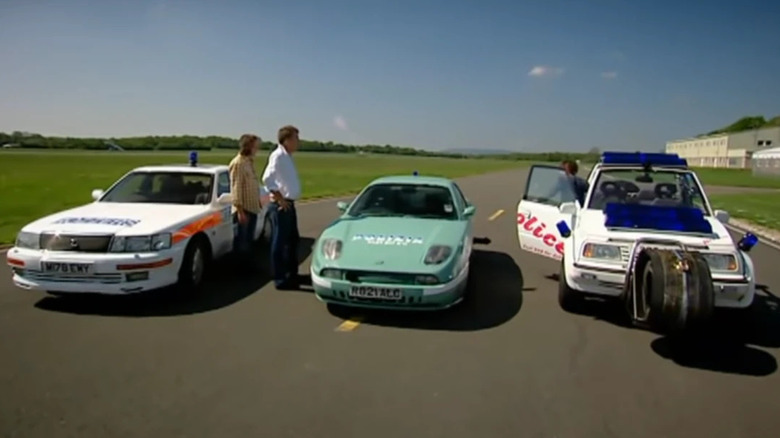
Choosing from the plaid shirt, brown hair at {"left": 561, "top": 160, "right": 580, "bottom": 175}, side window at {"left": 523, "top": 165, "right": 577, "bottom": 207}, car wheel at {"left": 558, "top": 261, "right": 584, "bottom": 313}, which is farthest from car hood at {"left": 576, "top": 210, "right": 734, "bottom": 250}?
the plaid shirt

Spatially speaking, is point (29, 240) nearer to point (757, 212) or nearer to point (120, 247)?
point (120, 247)

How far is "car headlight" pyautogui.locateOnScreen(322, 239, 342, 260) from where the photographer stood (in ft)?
17.6

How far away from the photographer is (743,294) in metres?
4.73

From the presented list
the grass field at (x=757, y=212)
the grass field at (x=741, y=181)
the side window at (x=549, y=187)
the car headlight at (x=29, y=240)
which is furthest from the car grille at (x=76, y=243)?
the grass field at (x=741, y=181)

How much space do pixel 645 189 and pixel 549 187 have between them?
1.28 meters

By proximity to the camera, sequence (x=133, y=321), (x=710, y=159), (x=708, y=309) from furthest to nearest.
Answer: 1. (x=710, y=159)
2. (x=133, y=321)
3. (x=708, y=309)

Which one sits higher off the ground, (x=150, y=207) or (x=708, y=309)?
(x=150, y=207)

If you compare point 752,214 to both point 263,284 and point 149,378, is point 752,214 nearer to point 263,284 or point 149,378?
point 263,284

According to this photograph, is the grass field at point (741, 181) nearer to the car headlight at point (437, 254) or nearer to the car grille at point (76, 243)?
the car headlight at point (437, 254)

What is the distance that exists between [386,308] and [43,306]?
12.4ft

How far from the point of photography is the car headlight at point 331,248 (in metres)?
5.38

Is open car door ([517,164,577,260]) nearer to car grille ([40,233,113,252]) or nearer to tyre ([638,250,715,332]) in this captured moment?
tyre ([638,250,715,332])

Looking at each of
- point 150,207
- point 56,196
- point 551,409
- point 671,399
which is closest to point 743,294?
point 671,399

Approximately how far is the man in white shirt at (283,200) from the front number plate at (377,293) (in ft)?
5.75
